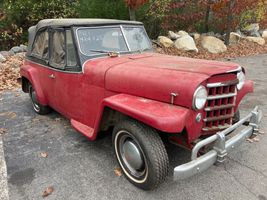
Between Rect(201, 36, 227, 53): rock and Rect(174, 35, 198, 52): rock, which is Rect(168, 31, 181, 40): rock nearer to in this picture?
Rect(174, 35, 198, 52): rock

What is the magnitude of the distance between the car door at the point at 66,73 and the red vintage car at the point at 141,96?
0.01m

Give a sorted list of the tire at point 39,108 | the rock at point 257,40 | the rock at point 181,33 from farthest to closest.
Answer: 1. the rock at point 257,40
2. the rock at point 181,33
3. the tire at point 39,108

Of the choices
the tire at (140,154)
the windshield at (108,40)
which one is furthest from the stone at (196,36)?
the tire at (140,154)

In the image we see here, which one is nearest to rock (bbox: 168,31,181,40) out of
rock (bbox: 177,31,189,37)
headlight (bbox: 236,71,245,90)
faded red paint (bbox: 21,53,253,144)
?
rock (bbox: 177,31,189,37)

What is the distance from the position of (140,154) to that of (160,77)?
86cm

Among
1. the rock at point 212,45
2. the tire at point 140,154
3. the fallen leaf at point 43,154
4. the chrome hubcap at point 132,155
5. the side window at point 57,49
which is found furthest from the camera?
the rock at point 212,45

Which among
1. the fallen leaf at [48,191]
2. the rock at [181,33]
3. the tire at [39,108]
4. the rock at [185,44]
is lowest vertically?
the fallen leaf at [48,191]

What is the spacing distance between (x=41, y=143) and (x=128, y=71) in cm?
193

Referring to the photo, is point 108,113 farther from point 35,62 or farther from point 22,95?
point 22,95

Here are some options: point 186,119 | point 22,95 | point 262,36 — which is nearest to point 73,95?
point 186,119

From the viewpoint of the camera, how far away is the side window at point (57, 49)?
418 cm

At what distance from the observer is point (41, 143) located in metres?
4.29

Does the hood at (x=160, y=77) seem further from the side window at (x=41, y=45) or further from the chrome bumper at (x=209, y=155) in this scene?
the side window at (x=41, y=45)

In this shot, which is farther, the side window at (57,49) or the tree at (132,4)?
the tree at (132,4)
